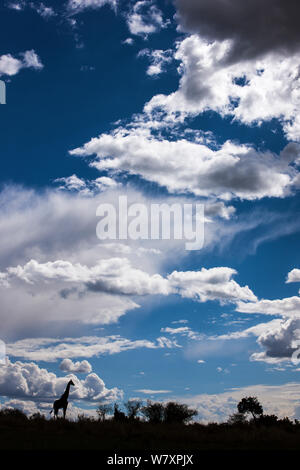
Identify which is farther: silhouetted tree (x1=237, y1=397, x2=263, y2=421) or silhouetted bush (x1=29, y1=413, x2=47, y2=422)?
silhouetted tree (x1=237, y1=397, x2=263, y2=421)

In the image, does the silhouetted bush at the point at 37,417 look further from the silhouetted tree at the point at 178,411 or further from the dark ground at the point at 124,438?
the silhouetted tree at the point at 178,411

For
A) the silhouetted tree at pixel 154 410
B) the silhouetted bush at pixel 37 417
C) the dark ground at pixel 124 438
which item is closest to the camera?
the dark ground at pixel 124 438

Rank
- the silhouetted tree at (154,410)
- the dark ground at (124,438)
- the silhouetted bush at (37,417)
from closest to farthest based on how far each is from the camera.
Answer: the dark ground at (124,438) → the silhouetted bush at (37,417) → the silhouetted tree at (154,410)

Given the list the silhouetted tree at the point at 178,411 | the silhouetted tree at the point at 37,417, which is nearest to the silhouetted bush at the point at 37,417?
the silhouetted tree at the point at 37,417

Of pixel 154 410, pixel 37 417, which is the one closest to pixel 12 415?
pixel 37 417

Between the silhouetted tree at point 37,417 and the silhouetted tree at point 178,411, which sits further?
the silhouetted tree at point 178,411

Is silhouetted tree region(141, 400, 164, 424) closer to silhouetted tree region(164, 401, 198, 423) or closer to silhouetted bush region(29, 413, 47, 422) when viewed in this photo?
silhouetted tree region(164, 401, 198, 423)

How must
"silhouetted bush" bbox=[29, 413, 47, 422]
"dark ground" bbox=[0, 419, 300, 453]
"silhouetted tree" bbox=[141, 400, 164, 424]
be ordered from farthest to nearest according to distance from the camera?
"silhouetted tree" bbox=[141, 400, 164, 424]
"silhouetted bush" bbox=[29, 413, 47, 422]
"dark ground" bbox=[0, 419, 300, 453]

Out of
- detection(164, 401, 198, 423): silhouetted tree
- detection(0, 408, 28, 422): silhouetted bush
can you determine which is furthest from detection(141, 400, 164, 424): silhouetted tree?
detection(0, 408, 28, 422): silhouetted bush

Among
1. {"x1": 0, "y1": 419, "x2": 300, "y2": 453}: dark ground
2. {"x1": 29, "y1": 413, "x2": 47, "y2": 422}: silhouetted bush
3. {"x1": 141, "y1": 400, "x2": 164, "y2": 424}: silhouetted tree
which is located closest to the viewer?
{"x1": 0, "y1": 419, "x2": 300, "y2": 453}: dark ground
